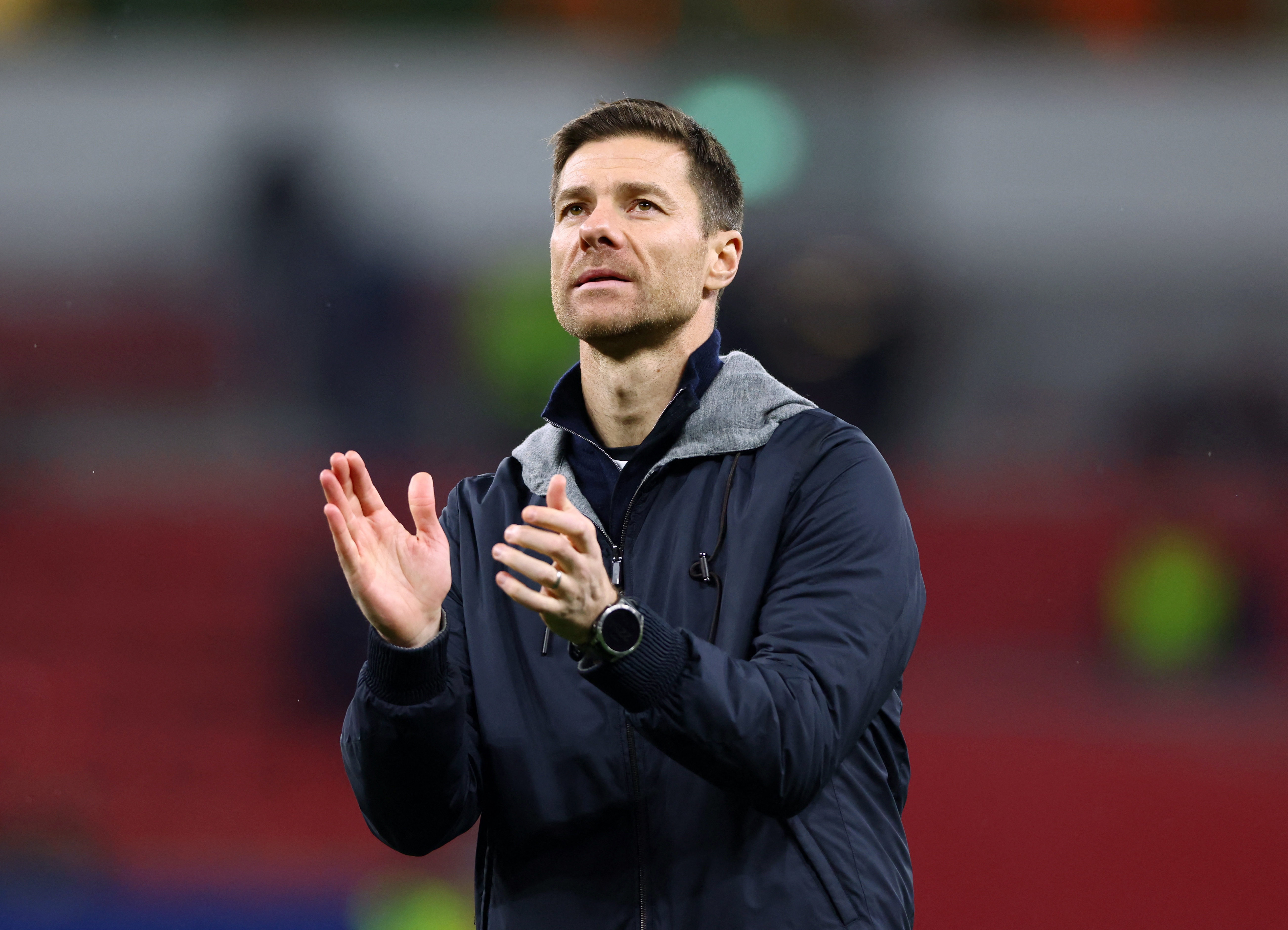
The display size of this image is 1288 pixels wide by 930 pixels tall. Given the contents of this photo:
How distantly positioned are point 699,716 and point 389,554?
456 millimetres

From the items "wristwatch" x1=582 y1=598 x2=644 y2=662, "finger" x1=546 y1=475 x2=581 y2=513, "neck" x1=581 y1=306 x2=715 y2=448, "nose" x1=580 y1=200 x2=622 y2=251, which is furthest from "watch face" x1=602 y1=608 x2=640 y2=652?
"nose" x1=580 y1=200 x2=622 y2=251

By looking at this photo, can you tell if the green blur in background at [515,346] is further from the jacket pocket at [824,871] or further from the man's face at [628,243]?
the jacket pocket at [824,871]

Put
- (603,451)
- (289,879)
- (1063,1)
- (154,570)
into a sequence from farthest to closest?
(1063,1)
(154,570)
(289,879)
(603,451)

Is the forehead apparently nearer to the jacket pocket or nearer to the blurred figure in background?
the jacket pocket

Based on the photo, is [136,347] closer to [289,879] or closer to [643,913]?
[289,879]

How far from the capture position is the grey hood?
160cm

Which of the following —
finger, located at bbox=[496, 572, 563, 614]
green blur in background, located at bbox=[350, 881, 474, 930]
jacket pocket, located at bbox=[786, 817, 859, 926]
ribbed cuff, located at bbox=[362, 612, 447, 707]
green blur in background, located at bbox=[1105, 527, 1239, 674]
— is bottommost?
green blur in background, located at bbox=[350, 881, 474, 930]

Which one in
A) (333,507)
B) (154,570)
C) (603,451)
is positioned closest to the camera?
(333,507)

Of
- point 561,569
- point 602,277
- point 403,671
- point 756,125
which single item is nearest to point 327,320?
point 756,125


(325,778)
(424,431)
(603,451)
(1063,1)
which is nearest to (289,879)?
(325,778)

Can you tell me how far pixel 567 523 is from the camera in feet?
3.82

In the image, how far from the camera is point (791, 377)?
4.61 metres

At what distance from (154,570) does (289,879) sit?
1.25 metres

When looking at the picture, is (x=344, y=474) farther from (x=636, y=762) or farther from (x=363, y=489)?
(x=636, y=762)
